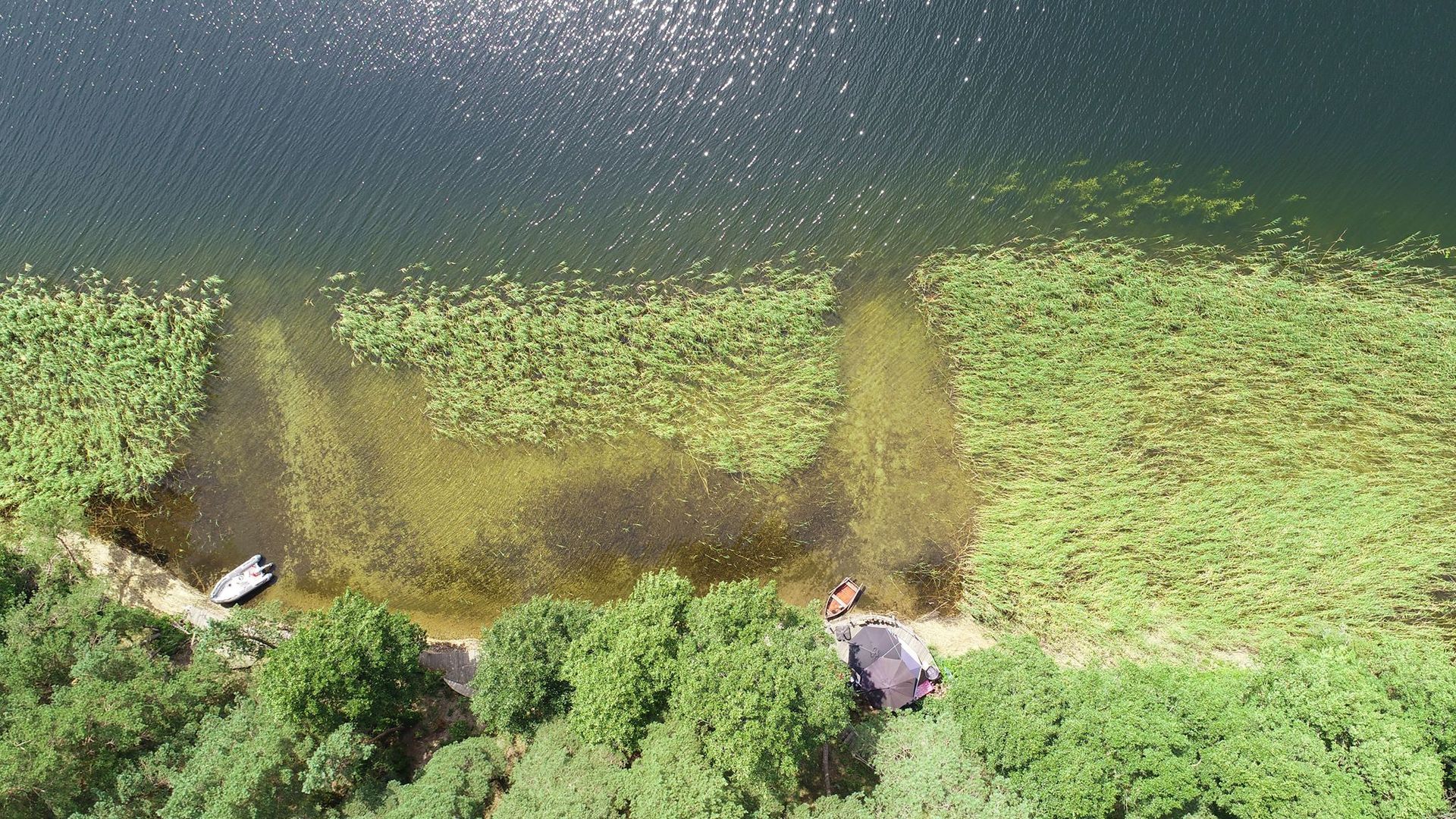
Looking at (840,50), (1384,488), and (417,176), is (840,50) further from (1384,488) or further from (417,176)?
(1384,488)

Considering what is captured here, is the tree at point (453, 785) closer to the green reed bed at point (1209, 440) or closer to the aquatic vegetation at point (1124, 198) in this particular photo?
the green reed bed at point (1209, 440)

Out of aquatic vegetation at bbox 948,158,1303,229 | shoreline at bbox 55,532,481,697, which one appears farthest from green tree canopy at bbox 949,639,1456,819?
shoreline at bbox 55,532,481,697

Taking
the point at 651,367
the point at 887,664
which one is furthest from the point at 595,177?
the point at 887,664

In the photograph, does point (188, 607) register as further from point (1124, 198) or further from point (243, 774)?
point (1124, 198)

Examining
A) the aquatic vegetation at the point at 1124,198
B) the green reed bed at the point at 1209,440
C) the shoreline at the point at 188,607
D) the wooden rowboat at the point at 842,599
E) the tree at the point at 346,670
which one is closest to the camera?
the tree at the point at 346,670

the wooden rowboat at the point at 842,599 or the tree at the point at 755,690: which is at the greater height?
the tree at the point at 755,690

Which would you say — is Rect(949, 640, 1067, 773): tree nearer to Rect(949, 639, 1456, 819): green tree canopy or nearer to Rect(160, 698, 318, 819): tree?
Rect(949, 639, 1456, 819): green tree canopy

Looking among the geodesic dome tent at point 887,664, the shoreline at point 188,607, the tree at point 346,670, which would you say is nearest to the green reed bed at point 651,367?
the geodesic dome tent at point 887,664

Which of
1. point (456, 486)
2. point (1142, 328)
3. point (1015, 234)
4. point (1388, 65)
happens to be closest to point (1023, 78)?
point (1015, 234)
